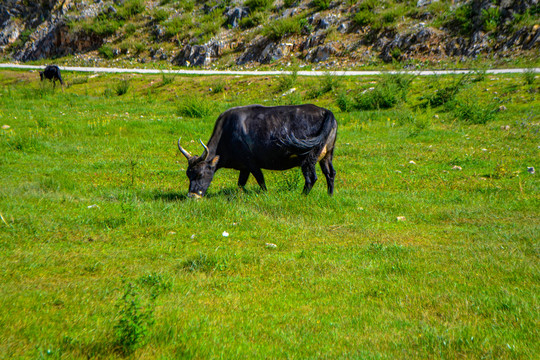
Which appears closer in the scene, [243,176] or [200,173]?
[200,173]

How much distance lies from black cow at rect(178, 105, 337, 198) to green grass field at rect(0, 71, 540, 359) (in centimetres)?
58

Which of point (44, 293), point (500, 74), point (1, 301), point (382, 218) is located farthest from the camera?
point (500, 74)

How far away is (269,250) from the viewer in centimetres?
644

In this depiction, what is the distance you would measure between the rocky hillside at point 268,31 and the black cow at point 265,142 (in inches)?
774

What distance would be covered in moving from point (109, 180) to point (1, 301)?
643 cm

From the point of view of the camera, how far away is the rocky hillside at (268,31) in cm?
2661

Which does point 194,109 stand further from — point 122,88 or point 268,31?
point 268,31

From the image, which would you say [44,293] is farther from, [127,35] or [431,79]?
[127,35]

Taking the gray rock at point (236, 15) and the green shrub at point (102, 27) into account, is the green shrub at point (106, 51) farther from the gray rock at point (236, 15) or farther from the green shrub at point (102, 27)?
the gray rock at point (236, 15)

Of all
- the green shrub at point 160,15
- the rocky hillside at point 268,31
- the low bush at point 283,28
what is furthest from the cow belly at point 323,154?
the green shrub at point 160,15

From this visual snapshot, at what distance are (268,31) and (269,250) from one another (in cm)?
3171

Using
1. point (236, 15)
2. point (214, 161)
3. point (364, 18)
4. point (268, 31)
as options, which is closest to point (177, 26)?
point (236, 15)

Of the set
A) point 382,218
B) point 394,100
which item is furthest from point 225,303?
point 394,100

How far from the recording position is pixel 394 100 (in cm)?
1898
